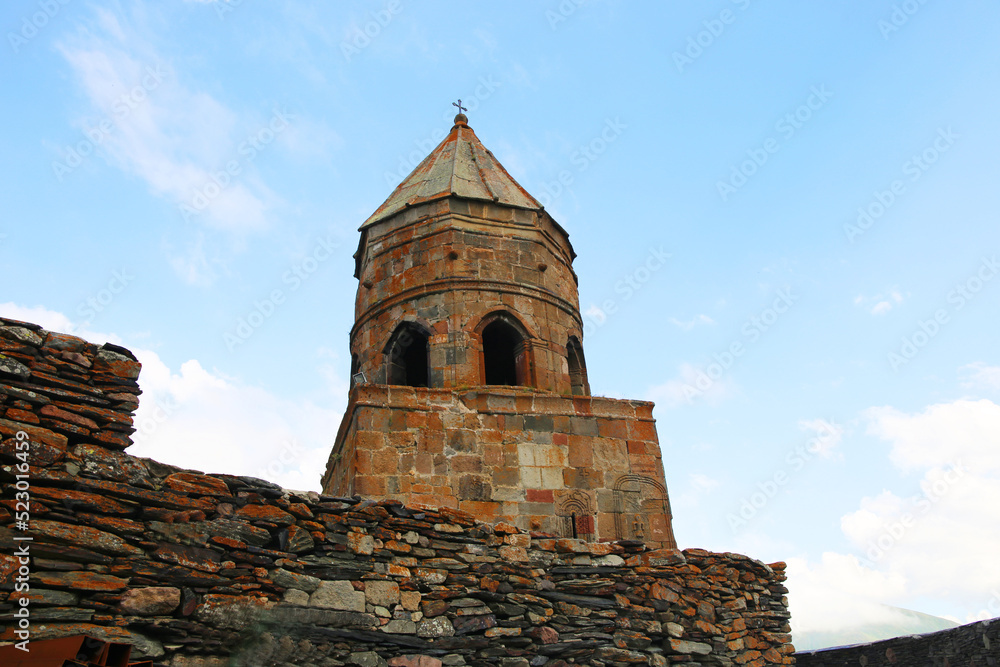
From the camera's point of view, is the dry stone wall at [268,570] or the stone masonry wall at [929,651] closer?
the dry stone wall at [268,570]

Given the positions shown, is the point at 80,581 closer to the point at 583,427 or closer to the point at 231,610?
the point at 231,610

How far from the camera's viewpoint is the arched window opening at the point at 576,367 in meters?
10.5

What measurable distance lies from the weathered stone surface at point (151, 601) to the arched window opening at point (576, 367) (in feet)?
22.7

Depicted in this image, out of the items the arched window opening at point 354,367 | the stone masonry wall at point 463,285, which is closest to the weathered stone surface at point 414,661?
the stone masonry wall at point 463,285

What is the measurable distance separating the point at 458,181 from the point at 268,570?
7.36 metres

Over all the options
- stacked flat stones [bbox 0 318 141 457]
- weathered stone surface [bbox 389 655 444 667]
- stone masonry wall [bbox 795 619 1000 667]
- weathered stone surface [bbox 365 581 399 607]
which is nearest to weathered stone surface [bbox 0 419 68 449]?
stacked flat stones [bbox 0 318 141 457]

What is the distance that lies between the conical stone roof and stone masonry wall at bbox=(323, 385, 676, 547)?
2.96 metres

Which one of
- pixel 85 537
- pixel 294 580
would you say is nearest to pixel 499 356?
pixel 294 580

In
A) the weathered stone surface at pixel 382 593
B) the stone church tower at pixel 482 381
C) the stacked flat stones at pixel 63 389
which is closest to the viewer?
the stacked flat stones at pixel 63 389

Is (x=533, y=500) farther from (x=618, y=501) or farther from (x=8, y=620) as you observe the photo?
(x=8, y=620)

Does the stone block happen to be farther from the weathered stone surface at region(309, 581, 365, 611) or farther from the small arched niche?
the weathered stone surface at region(309, 581, 365, 611)

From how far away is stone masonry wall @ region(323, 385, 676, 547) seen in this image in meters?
8.48

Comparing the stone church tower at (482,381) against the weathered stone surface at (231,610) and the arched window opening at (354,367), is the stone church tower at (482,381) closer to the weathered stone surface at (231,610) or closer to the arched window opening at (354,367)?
the arched window opening at (354,367)

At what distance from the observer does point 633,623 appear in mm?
5492
